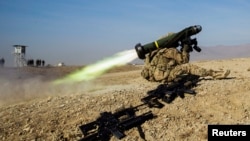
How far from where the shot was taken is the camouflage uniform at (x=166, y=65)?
18.5 m

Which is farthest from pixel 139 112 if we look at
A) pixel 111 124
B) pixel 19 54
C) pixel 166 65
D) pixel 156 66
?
pixel 19 54

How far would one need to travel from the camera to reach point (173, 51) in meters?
19.5

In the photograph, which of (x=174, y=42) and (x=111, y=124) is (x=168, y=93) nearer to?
(x=111, y=124)

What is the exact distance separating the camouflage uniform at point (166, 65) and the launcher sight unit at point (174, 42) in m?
0.28

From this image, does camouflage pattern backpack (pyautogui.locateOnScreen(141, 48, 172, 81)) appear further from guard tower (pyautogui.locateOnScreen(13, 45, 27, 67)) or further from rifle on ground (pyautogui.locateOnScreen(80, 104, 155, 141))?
guard tower (pyautogui.locateOnScreen(13, 45, 27, 67))

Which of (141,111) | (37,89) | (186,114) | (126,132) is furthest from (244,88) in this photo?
(37,89)

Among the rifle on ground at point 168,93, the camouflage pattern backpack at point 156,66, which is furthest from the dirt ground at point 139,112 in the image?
the camouflage pattern backpack at point 156,66

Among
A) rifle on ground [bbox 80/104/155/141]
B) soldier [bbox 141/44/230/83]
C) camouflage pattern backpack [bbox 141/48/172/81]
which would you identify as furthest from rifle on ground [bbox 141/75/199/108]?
camouflage pattern backpack [bbox 141/48/172/81]

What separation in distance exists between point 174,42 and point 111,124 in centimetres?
872

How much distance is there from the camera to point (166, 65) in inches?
757

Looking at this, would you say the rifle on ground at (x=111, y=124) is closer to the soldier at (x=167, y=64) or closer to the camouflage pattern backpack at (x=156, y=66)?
the soldier at (x=167, y=64)

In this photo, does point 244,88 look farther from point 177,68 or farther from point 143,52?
point 143,52

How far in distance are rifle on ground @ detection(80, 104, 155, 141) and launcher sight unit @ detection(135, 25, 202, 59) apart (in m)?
7.17

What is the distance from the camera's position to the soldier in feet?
60.8
